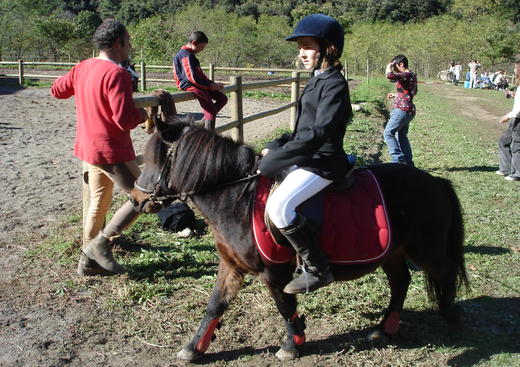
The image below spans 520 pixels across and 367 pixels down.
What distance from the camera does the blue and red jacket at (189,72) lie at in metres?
6.07

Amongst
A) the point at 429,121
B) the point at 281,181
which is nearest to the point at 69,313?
the point at 281,181

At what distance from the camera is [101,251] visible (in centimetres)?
368

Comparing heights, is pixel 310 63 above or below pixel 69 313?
above

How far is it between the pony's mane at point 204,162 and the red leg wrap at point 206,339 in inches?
36.8

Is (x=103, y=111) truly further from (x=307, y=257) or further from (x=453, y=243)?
(x=453, y=243)

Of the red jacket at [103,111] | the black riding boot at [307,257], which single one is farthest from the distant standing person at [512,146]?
the red jacket at [103,111]

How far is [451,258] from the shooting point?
11.0 ft

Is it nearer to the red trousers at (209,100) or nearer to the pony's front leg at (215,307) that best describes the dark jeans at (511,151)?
the red trousers at (209,100)

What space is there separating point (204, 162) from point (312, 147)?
64 centimetres

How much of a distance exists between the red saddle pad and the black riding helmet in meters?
0.88

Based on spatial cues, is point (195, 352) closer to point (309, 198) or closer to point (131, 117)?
point (309, 198)

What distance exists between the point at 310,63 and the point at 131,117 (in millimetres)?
1420

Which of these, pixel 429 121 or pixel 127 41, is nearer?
pixel 127 41

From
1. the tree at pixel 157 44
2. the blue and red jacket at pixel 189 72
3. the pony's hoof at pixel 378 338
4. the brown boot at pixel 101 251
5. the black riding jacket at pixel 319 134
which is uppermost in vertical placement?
the tree at pixel 157 44
